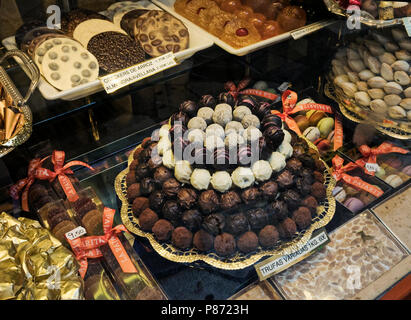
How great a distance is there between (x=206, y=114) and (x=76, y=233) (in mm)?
589

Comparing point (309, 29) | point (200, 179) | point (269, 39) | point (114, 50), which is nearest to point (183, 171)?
point (200, 179)

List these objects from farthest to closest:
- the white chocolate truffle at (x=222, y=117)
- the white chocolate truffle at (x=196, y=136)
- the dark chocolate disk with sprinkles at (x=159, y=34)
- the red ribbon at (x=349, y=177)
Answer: the dark chocolate disk with sprinkles at (x=159, y=34) → the red ribbon at (x=349, y=177) → the white chocolate truffle at (x=222, y=117) → the white chocolate truffle at (x=196, y=136)

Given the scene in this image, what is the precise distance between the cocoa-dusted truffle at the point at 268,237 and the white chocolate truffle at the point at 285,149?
0.28 m

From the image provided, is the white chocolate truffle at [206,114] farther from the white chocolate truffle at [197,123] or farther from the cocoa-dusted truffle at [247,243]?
the cocoa-dusted truffle at [247,243]

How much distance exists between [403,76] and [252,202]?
0.88 meters

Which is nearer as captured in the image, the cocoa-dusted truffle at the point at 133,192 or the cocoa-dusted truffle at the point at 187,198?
the cocoa-dusted truffle at the point at 187,198

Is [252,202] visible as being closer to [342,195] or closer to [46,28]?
[342,195]

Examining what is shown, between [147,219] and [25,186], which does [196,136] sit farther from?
[25,186]

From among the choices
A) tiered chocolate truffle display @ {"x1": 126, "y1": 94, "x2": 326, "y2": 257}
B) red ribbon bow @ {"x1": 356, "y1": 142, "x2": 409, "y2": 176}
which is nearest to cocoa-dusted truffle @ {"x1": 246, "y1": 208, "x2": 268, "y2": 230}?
tiered chocolate truffle display @ {"x1": 126, "y1": 94, "x2": 326, "y2": 257}

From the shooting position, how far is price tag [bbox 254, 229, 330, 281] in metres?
1.14

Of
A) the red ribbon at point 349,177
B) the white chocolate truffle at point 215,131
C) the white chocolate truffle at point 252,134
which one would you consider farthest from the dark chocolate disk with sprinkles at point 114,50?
the red ribbon at point 349,177

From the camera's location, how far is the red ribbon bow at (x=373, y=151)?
5.01 ft

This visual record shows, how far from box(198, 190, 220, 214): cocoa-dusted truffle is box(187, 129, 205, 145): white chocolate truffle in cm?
18

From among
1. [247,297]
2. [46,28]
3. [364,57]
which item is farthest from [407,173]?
[46,28]
